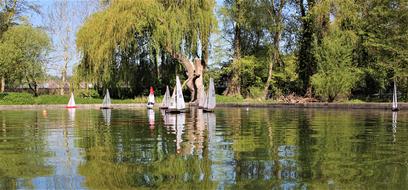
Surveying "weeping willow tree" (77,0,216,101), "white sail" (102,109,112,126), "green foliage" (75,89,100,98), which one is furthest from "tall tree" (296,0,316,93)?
"green foliage" (75,89,100,98)

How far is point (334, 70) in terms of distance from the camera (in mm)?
39438

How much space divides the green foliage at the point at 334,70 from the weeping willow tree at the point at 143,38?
1052 cm

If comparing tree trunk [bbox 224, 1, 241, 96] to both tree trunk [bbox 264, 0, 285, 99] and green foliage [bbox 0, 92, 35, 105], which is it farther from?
green foliage [bbox 0, 92, 35, 105]

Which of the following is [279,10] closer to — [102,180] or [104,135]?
[104,135]

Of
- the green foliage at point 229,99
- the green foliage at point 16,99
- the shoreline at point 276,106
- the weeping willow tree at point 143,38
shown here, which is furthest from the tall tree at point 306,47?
the green foliage at point 16,99

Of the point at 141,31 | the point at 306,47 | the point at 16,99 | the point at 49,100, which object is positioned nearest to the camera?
the point at 141,31

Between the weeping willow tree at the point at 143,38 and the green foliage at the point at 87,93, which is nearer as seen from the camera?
the weeping willow tree at the point at 143,38

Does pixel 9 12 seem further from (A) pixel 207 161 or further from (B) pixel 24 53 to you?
(A) pixel 207 161

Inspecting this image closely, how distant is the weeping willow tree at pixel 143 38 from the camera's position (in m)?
43.6

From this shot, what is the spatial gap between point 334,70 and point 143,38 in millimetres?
17037

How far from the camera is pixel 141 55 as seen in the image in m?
47.6

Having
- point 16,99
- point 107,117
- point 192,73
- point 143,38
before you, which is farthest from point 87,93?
point 107,117

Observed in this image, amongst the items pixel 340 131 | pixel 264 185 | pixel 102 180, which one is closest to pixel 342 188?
pixel 264 185

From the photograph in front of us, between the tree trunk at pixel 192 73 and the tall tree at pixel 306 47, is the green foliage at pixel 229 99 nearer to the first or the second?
the tree trunk at pixel 192 73
